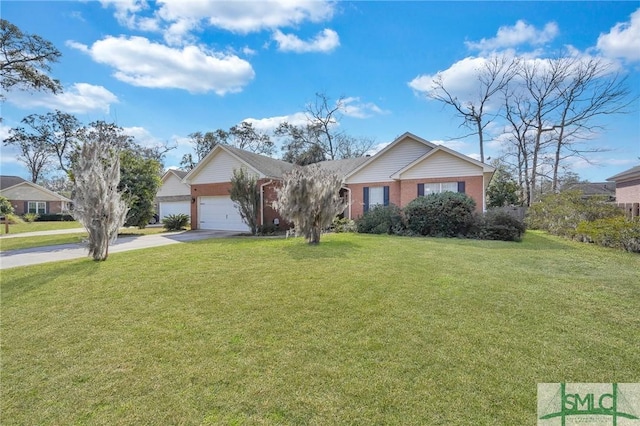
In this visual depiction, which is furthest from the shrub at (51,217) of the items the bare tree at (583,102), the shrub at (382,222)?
the bare tree at (583,102)

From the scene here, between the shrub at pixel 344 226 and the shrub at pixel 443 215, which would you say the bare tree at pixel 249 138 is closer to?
the shrub at pixel 344 226

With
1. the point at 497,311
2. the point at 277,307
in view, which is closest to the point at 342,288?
the point at 277,307

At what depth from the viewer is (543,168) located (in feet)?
96.3

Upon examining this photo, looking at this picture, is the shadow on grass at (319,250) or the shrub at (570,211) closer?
the shadow on grass at (319,250)

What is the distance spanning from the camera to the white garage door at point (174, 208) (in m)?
27.4

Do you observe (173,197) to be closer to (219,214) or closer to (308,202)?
(219,214)

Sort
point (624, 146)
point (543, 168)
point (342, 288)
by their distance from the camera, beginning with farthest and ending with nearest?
point (543, 168) < point (624, 146) < point (342, 288)

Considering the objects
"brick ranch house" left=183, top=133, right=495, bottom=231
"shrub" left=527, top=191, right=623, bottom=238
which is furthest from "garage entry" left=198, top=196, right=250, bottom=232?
"shrub" left=527, top=191, right=623, bottom=238

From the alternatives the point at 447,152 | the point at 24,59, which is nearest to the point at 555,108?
the point at 447,152

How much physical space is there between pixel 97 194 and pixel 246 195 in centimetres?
828

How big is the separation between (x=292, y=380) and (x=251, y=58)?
1622cm

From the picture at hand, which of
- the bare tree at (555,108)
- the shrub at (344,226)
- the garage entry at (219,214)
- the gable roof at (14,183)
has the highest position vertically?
the bare tree at (555,108)

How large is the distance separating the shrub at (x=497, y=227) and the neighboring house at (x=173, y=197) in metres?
23.4

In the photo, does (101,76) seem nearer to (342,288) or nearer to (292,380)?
(342,288)
